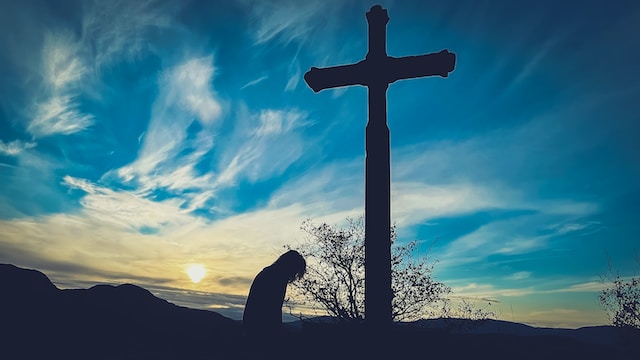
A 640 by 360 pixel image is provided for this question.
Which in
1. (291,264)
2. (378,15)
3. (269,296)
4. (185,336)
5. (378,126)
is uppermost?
(378,15)

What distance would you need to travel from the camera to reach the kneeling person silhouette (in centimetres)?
988

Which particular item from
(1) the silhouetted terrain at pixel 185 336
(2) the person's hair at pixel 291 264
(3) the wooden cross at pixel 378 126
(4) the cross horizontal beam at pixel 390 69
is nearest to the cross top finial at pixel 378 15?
(3) the wooden cross at pixel 378 126

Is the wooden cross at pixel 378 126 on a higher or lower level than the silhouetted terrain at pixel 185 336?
higher

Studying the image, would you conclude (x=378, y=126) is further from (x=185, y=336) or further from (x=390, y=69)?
(x=185, y=336)

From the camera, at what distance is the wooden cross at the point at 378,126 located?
6.34m

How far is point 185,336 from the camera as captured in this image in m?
14.4

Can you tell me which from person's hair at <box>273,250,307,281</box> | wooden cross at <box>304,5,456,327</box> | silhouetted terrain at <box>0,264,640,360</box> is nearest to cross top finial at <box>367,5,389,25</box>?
wooden cross at <box>304,5,456,327</box>

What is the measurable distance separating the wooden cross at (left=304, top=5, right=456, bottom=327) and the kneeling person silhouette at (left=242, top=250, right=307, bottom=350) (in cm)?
404

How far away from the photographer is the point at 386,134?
6855 millimetres

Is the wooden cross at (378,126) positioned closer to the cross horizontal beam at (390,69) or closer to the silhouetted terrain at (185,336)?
the cross horizontal beam at (390,69)

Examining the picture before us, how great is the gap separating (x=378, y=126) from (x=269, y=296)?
196 inches

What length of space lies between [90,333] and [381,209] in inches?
849

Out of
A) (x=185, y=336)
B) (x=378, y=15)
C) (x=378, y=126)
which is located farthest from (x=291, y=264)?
(x=185, y=336)

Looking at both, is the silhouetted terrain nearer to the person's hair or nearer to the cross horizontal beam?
the person's hair
